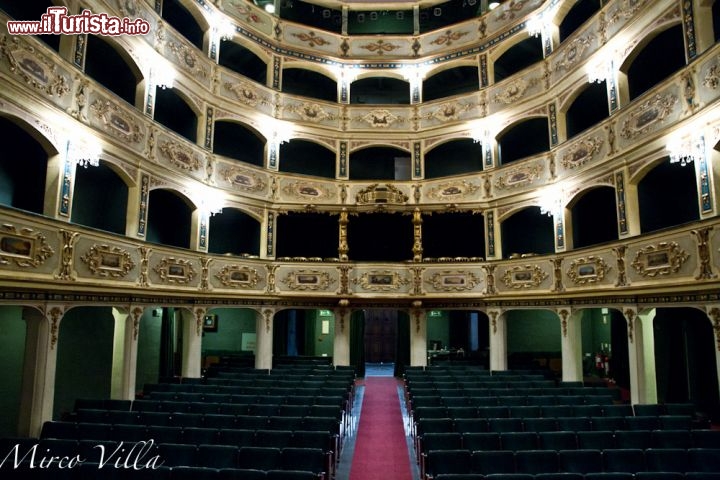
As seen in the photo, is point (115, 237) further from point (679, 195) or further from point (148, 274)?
point (679, 195)

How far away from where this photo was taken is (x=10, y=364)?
10.3m

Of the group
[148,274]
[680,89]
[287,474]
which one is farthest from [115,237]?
[680,89]

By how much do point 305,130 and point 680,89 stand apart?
12547mm

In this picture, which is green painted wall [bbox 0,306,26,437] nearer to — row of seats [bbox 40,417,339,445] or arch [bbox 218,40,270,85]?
row of seats [bbox 40,417,339,445]

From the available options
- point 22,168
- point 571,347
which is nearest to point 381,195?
point 571,347

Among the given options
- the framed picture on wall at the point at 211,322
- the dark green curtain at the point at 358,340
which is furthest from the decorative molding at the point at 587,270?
the framed picture on wall at the point at 211,322

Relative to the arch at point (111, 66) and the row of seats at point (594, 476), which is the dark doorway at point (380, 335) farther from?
the row of seats at point (594, 476)

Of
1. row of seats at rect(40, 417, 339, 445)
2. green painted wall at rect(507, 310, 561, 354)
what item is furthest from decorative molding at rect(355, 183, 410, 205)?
row of seats at rect(40, 417, 339, 445)

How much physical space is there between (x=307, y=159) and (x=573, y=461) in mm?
16301

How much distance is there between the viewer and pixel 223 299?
51.5 ft

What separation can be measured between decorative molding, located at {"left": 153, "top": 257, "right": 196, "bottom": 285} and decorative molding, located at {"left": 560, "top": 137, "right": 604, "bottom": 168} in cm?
1217

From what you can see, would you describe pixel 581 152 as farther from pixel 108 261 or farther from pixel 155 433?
pixel 108 261

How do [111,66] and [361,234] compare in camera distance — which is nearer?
[111,66]

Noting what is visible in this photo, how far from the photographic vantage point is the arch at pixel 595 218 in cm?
1539
